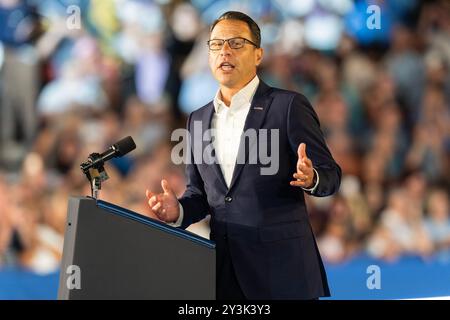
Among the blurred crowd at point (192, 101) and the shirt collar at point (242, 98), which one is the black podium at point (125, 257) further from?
the blurred crowd at point (192, 101)

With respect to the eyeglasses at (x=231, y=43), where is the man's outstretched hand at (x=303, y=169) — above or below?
below

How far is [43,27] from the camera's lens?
5203 mm

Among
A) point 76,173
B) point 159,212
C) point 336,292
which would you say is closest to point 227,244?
point 159,212

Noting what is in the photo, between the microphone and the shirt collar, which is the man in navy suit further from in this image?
the microphone

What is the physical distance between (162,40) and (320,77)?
1147 mm

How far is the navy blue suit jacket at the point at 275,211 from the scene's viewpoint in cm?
224

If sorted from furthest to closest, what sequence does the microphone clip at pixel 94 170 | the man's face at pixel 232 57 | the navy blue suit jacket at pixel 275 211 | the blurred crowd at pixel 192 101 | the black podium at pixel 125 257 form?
the blurred crowd at pixel 192 101 → the man's face at pixel 232 57 → the navy blue suit jacket at pixel 275 211 → the microphone clip at pixel 94 170 → the black podium at pixel 125 257

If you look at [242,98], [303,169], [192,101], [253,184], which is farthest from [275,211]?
[192,101]

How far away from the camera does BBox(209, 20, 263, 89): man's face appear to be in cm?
235

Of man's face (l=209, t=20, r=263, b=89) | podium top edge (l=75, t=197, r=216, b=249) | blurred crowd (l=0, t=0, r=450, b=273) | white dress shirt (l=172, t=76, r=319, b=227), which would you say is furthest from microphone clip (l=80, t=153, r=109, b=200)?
blurred crowd (l=0, t=0, r=450, b=273)

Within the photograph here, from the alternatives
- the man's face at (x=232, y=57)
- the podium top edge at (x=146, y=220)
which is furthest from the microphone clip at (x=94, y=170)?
the man's face at (x=232, y=57)

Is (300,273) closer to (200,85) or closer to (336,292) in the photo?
(336,292)

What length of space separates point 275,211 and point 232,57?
0.48 metres
